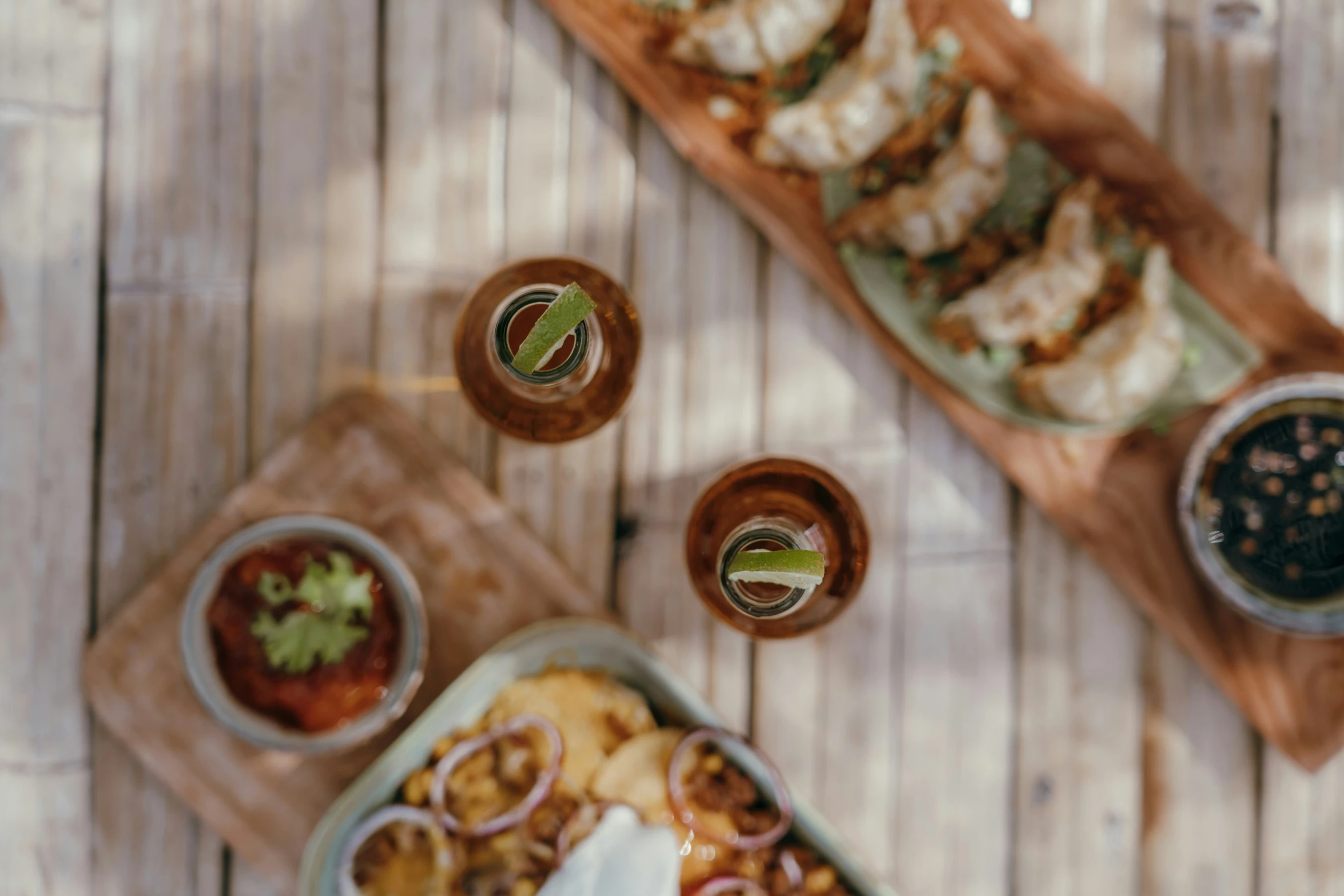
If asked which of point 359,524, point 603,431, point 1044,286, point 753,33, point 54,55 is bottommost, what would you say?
point 359,524

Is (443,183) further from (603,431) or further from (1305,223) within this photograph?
(1305,223)

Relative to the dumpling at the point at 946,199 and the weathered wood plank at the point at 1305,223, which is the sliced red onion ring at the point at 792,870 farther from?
the dumpling at the point at 946,199

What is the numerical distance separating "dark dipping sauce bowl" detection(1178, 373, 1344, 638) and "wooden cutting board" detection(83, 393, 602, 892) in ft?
2.85

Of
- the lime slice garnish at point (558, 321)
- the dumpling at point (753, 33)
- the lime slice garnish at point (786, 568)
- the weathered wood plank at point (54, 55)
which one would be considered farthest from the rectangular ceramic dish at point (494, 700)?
the weathered wood plank at point (54, 55)

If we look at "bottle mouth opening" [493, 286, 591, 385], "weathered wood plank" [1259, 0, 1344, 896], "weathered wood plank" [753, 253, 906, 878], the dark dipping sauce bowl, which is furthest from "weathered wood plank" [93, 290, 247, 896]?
"weathered wood plank" [1259, 0, 1344, 896]

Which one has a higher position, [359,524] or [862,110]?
[862,110]

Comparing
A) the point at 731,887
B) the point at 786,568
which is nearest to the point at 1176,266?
the point at 786,568

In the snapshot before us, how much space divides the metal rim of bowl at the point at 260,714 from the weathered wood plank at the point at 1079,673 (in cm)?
87

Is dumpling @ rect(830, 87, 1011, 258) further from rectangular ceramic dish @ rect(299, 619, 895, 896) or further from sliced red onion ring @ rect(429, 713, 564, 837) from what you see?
sliced red onion ring @ rect(429, 713, 564, 837)

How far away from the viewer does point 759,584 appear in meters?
1.02

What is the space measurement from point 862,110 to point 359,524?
2.97ft

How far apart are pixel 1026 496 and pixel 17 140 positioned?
1.58 meters

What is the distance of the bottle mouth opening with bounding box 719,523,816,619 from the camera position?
103 cm

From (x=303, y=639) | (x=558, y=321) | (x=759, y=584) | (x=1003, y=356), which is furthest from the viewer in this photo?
(x=1003, y=356)
